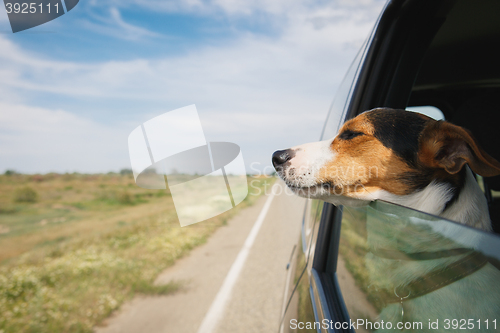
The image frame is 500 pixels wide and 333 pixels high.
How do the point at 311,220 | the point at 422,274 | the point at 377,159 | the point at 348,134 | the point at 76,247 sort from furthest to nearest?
1. the point at 76,247
2. the point at 311,220
3. the point at 348,134
4. the point at 377,159
5. the point at 422,274

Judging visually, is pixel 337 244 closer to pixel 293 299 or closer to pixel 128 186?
pixel 293 299

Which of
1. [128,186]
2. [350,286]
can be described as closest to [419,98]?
[350,286]

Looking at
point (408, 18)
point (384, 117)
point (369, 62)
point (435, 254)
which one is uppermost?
point (408, 18)

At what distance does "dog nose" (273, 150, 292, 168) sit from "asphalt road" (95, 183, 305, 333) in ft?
1.05

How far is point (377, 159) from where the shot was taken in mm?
1819

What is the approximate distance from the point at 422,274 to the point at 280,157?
1.14 meters

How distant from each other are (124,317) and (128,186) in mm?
11188

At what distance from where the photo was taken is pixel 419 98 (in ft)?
12.3

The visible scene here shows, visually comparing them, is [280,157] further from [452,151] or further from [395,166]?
[452,151]

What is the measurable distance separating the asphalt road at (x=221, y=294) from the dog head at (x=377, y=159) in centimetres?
34

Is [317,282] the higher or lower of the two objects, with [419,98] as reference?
lower

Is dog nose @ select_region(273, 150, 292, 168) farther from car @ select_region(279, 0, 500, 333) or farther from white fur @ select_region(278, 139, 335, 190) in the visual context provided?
car @ select_region(279, 0, 500, 333)

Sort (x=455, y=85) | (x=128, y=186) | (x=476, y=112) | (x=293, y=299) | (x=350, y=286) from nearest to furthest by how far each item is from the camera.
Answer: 1. (x=350, y=286)
2. (x=293, y=299)
3. (x=476, y=112)
4. (x=455, y=85)
5. (x=128, y=186)

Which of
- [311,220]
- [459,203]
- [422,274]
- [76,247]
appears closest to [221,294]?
[311,220]
